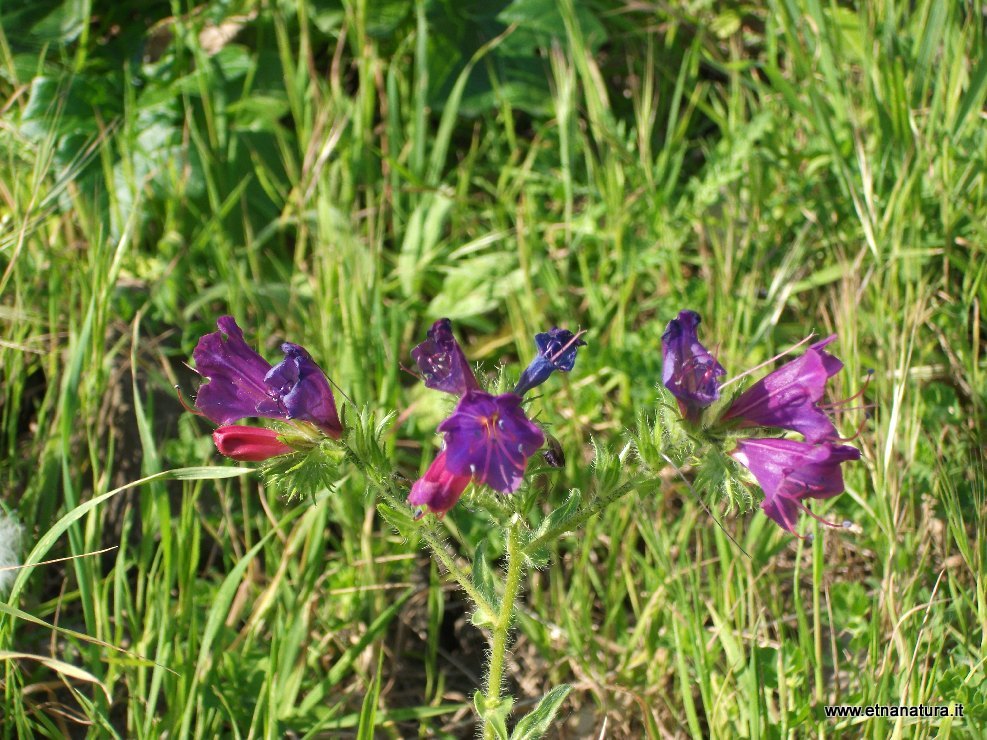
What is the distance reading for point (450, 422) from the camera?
5.54 feet

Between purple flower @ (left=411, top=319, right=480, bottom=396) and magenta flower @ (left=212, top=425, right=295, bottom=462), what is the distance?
334 millimetres

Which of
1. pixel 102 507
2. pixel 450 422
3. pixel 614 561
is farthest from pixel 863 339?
pixel 102 507

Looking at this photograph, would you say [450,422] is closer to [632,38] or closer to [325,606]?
[325,606]

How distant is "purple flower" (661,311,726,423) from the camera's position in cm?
186

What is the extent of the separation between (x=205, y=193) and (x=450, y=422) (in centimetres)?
228

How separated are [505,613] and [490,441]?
17.7 inches

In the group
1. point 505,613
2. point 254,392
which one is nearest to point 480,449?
point 505,613

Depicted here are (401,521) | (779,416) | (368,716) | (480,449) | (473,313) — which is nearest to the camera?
(480,449)

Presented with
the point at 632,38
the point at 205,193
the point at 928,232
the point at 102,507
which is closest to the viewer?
the point at 102,507

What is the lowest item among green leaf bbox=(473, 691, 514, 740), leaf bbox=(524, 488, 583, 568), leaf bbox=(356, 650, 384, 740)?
leaf bbox=(356, 650, 384, 740)

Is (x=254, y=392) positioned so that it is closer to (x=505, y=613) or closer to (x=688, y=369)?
(x=505, y=613)

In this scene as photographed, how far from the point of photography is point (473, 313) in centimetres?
339

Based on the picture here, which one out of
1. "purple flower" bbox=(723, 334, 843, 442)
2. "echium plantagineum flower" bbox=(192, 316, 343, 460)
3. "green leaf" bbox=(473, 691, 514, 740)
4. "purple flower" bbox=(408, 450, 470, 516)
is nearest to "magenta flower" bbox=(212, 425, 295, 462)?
"echium plantagineum flower" bbox=(192, 316, 343, 460)

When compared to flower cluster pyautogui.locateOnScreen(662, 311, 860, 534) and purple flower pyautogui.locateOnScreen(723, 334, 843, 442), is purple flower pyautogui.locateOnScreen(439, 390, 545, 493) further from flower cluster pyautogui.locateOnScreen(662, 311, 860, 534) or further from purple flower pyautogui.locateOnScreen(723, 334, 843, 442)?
purple flower pyautogui.locateOnScreen(723, 334, 843, 442)
